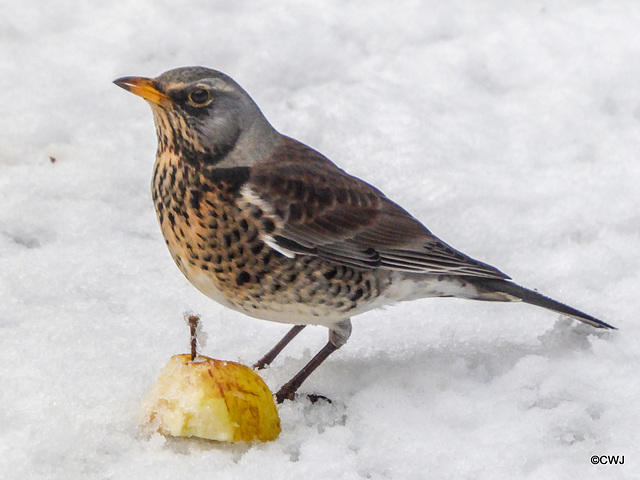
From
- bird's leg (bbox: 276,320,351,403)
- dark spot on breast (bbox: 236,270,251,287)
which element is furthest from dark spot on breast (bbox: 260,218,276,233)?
bird's leg (bbox: 276,320,351,403)

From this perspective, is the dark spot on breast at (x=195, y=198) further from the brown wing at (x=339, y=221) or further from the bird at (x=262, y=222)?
the brown wing at (x=339, y=221)

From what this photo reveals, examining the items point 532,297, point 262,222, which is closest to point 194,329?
point 262,222

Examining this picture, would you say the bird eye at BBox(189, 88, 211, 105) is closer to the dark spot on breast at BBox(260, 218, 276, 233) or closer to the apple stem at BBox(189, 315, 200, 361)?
the dark spot on breast at BBox(260, 218, 276, 233)

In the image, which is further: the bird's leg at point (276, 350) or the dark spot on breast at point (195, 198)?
the bird's leg at point (276, 350)

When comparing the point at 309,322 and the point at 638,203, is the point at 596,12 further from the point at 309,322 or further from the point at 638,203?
the point at 309,322

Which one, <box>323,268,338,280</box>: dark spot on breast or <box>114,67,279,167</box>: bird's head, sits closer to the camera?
<box>114,67,279,167</box>: bird's head

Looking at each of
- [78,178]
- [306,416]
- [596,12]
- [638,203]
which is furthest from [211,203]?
[596,12]

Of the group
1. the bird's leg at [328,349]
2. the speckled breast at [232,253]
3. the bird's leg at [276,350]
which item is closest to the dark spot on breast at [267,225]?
the speckled breast at [232,253]
